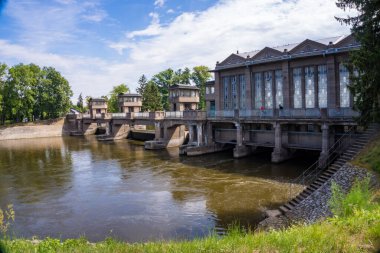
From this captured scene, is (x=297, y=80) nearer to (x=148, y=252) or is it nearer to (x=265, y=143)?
(x=265, y=143)

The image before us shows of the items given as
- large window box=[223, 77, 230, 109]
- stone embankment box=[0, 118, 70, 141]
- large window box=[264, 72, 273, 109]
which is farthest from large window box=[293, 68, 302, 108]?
stone embankment box=[0, 118, 70, 141]

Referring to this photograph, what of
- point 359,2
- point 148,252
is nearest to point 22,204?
point 148,252

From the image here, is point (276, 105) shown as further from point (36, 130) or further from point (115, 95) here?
point (115, 95)

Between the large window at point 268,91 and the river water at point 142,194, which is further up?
the large window at point 268,91

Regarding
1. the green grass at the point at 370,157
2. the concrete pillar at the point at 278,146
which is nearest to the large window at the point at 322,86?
the concrete pillar at the point at 278,146

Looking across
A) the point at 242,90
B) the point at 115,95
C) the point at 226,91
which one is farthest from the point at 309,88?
the point at 115,95

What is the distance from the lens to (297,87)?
1494 inches

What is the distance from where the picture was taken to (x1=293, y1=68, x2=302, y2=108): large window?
3766cm

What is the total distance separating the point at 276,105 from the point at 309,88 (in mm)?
4874

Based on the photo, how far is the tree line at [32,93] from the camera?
75.8 metres

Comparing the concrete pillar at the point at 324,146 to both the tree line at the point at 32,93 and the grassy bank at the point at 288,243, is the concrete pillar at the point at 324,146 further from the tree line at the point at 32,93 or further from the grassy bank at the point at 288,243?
the tree line at the point at 32,93

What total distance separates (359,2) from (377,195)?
9.86m

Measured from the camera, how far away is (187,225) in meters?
17.9

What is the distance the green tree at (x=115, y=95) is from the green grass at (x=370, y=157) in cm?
8794
